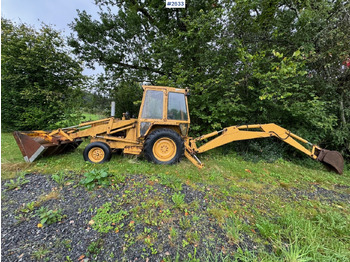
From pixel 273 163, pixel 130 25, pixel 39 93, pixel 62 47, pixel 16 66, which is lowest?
pixel 273 163

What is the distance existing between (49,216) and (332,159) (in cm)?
679

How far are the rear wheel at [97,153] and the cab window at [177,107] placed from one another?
1959 mm

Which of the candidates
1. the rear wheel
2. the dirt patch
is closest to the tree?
the rear wheel

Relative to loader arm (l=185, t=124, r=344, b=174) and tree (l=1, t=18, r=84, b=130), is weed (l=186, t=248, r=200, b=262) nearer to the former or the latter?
loader arm (l=185, t=124, r=344, b=174)

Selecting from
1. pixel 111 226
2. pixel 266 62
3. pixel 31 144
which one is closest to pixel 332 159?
pixel 266 62

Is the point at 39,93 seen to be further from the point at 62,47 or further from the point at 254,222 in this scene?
the point at 254,222

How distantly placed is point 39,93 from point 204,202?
8331 millimetres

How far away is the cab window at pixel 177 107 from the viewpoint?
4289 millimetres

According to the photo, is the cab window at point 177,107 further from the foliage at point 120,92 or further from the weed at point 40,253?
the foliage at point 120,92

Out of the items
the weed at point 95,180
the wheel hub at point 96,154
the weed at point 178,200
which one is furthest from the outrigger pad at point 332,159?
the wheel hub at point 96,154

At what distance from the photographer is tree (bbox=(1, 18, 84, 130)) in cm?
661

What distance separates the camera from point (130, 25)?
23.2 ft

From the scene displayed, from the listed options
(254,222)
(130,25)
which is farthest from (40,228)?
(130,25)

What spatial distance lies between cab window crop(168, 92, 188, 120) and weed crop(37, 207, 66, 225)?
3023 millimetres
